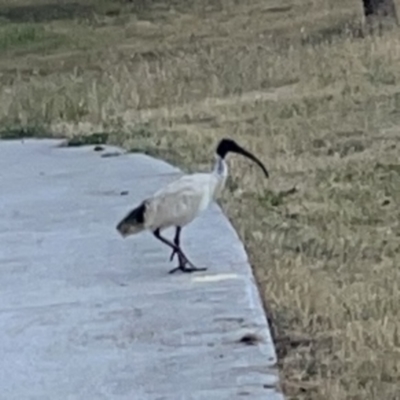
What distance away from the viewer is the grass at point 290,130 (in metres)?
7.01

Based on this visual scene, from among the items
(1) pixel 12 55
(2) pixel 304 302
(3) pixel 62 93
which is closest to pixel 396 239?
(2) pixel 304 302

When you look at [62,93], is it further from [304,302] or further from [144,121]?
[304,302]

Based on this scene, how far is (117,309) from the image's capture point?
7.44 metres

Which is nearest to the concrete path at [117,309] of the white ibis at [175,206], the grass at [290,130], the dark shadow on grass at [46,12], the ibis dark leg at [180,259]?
the ibis dark leg at [180,259]

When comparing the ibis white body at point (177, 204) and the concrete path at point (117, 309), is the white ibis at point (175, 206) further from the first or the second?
the concrete path at point (117, 309)

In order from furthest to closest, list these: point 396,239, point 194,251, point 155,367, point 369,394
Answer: point 396,239 < point 194,251 < point 155,367 < point 369,394

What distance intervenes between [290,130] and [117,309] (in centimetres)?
631

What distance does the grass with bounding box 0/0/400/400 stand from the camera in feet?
23.0

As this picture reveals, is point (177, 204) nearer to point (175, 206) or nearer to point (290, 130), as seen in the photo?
point (175, 206)

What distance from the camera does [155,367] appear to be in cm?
643

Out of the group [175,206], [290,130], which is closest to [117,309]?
[175,206]

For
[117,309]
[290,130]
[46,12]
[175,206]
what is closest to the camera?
[117,309]

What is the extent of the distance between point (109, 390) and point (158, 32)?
72.6ft

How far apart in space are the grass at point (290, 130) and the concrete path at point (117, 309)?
0.18 m
